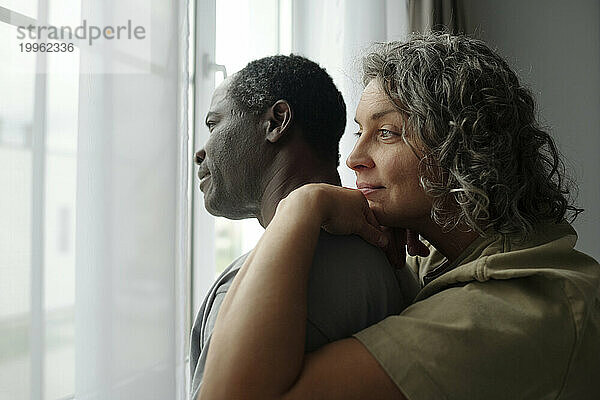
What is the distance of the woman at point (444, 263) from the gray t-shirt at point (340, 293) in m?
0.03

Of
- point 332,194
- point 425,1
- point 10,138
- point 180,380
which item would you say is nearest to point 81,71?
point 10,138

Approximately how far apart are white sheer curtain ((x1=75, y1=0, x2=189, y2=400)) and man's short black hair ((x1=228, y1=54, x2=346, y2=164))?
0.17 metres

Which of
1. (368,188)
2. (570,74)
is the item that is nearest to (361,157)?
(368,188)

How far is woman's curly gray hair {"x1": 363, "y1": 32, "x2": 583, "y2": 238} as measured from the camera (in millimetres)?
957

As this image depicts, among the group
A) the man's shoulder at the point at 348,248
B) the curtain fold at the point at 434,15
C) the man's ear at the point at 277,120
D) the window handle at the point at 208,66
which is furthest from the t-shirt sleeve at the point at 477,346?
the curtain fold at the point at 434,15

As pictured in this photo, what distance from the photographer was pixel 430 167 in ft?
3.23

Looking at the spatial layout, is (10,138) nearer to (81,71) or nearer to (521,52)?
(81,71)

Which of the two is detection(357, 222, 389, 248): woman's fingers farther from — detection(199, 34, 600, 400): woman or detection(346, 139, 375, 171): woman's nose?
detection(346, 139, 375, 171): woman's nose

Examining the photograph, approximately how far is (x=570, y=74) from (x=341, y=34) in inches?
52.1

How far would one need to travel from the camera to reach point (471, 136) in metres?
0.96

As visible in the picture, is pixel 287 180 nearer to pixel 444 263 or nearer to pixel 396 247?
pixel 396 247

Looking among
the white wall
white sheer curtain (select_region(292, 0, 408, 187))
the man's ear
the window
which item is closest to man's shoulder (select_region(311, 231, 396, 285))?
the man's ear

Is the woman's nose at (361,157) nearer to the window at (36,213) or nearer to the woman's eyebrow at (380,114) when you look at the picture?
the woman's eyebrow at (380,114)

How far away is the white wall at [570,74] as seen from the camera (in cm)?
290
